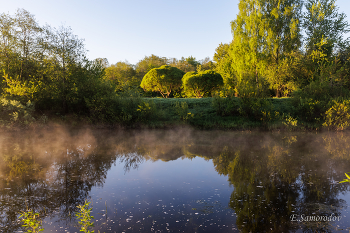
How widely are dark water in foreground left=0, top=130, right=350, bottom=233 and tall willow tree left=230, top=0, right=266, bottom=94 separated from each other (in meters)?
18.3

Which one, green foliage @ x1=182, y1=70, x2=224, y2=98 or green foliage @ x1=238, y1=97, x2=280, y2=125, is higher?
green foliage @ x1=182, y1=70, x2=224, y2=98

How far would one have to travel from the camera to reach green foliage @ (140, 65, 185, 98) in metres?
39.3

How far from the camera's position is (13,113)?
19641 mm

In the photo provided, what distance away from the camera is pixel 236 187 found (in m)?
8.21

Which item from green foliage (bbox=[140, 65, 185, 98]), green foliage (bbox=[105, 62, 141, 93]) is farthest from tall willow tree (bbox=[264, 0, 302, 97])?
green foliage (bbox=[105, 62, 141, 93])

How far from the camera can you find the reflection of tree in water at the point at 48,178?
253 inches

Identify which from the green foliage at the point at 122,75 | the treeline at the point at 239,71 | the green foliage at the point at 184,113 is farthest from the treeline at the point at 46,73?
the green foliage at the point at 122,75

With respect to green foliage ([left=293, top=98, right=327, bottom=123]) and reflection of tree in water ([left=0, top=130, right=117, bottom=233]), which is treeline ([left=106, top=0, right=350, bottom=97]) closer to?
green foliage ([left=293, top=98, right=327, bottom=123])

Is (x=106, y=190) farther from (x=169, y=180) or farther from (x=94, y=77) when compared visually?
(x=94, y=77)

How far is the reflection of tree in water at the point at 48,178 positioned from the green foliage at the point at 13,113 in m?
6.28

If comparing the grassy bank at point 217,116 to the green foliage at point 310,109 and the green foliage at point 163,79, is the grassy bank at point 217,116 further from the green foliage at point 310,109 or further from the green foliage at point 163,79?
the green foliage at point 163,79

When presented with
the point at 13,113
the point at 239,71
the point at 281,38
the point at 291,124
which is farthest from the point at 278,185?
the point at 281,38

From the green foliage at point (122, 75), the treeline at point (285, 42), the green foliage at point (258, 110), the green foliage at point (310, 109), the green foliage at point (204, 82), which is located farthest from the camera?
the green foliage at point (122, 75)

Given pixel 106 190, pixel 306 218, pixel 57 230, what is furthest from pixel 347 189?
pixel 57 230
